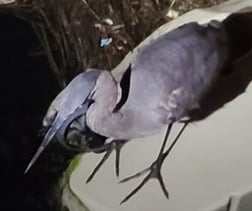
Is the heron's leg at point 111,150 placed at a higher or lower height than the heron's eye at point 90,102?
lower

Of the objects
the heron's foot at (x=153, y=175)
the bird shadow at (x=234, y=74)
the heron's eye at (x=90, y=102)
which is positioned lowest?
the heron's foot at (x=153, y=175)

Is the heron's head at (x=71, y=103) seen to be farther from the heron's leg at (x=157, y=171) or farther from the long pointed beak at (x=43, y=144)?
the heron's leg at (x=157, y=171)

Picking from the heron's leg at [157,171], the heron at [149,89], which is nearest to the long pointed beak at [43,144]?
the heron at [149,89]

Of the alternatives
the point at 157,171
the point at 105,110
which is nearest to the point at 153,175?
the point at 157,171

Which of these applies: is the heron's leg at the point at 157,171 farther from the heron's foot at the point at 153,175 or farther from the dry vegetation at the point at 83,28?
the dry vegetation at the point at 83,28

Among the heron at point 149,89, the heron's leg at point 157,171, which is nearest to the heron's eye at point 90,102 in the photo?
the heron at point 149,89

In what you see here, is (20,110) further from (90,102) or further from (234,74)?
(234,74)

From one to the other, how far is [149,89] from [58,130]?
0.34 ft

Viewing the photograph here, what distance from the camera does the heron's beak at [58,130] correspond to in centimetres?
91

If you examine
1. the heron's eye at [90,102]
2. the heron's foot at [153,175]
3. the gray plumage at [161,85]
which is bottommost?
the heron's foot at [153,175]

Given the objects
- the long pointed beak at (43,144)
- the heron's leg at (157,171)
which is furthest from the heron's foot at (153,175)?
the long pointed beak at (43,144)

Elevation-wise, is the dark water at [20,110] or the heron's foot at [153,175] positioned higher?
the dark water at [20,110]

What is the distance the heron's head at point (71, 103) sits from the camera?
0.91 metres

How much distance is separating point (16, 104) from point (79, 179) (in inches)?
4.6
